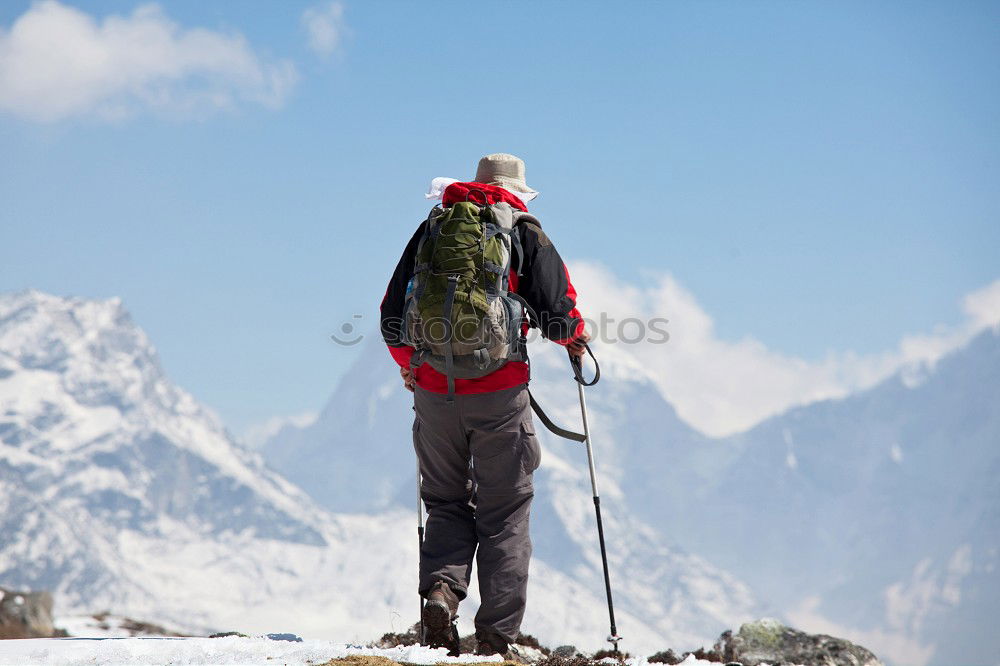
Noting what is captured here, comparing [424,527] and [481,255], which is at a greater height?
[481,255]

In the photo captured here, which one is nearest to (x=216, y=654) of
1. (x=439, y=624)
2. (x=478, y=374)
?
(x=439, y=624)

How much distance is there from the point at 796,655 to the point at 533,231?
538cm

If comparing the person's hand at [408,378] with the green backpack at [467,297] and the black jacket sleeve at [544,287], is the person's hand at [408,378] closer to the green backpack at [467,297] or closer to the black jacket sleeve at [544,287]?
the green backpack at [467,297]

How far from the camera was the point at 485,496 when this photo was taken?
837cm

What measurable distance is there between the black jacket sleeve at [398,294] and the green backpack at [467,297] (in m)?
0.28

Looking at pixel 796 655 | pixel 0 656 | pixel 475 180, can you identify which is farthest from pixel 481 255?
pixel 796 655

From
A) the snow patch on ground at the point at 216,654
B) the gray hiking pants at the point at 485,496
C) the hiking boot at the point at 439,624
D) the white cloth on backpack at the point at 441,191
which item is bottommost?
the snow patch on ground at the point at 216,654

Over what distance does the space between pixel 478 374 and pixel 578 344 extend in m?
0.93

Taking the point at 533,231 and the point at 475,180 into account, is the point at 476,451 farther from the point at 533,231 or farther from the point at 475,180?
the point at 475,180

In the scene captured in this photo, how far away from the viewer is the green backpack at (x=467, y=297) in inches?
316

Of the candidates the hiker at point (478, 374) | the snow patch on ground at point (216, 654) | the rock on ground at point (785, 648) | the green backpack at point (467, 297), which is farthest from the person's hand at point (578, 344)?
the rock on ground at point (785, 648)

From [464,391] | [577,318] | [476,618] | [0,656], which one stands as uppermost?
[577,318]

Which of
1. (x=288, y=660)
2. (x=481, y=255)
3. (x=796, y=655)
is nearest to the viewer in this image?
(x=288, y=660)

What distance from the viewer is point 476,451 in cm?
836
